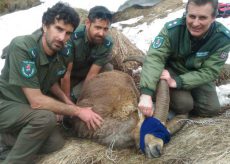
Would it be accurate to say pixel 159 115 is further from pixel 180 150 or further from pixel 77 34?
pixel 77 34

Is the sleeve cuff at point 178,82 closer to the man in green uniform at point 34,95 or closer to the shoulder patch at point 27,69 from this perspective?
the man in green uniform at point 34,95

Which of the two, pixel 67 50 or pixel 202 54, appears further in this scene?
pixel 67 50

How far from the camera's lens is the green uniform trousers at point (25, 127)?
4.88 meters

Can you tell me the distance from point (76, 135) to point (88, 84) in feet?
2.51

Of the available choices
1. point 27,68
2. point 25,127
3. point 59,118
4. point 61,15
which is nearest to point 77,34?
point 61,15

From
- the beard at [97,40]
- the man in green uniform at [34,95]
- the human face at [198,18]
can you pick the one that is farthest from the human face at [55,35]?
the human face at [198,18]

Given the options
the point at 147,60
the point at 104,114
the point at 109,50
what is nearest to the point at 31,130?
the point at 104,114

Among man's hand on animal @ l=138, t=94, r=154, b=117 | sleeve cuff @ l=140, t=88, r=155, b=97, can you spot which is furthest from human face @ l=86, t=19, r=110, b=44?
man's hand on animal @ l=138, t=94, r=154, b=117

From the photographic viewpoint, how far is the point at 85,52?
6.26 metres

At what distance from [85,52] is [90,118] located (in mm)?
1417

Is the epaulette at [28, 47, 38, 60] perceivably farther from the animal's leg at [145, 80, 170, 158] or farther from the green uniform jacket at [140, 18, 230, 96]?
the animal's leg at [145, 80, 170, 158]

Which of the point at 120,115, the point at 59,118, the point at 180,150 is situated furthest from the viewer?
the point at 59,118

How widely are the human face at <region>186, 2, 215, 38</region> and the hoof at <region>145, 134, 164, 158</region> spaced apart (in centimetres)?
146

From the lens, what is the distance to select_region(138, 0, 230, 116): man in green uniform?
509 cm
